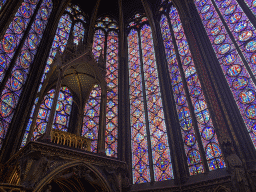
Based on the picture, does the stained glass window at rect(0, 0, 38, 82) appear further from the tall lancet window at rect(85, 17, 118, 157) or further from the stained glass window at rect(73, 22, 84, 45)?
the tall lancet window at rect(85, 17, 118, 157)

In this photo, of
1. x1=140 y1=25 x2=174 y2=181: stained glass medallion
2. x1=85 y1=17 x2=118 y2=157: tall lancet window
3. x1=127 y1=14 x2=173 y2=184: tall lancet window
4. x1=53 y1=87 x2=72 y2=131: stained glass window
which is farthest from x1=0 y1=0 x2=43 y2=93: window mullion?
x1=140 y1=25 x2=174 y2=181: stained glass medallion

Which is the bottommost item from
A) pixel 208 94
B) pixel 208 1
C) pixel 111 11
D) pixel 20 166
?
pixel 20 166

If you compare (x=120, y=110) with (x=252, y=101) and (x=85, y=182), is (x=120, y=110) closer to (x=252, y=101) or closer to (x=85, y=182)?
(x=85, y=182)

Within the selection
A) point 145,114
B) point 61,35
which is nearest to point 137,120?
point 145,114

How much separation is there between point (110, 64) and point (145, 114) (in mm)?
3704

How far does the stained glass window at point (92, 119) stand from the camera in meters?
9.41

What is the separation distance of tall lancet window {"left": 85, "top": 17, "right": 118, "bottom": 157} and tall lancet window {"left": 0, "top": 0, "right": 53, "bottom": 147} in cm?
277

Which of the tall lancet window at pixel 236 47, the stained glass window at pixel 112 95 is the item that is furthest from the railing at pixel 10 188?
the tall lancet window at pixel 236 47

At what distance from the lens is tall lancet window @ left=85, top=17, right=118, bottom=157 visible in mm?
9523

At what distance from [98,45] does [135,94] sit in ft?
13.0

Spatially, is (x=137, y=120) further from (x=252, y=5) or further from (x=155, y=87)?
(x=252, y=5)

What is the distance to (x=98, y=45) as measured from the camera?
41.6ft

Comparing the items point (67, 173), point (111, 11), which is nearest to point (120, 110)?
point (67, 173)

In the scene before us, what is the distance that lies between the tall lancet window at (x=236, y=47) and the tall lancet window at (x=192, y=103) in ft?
3.71
